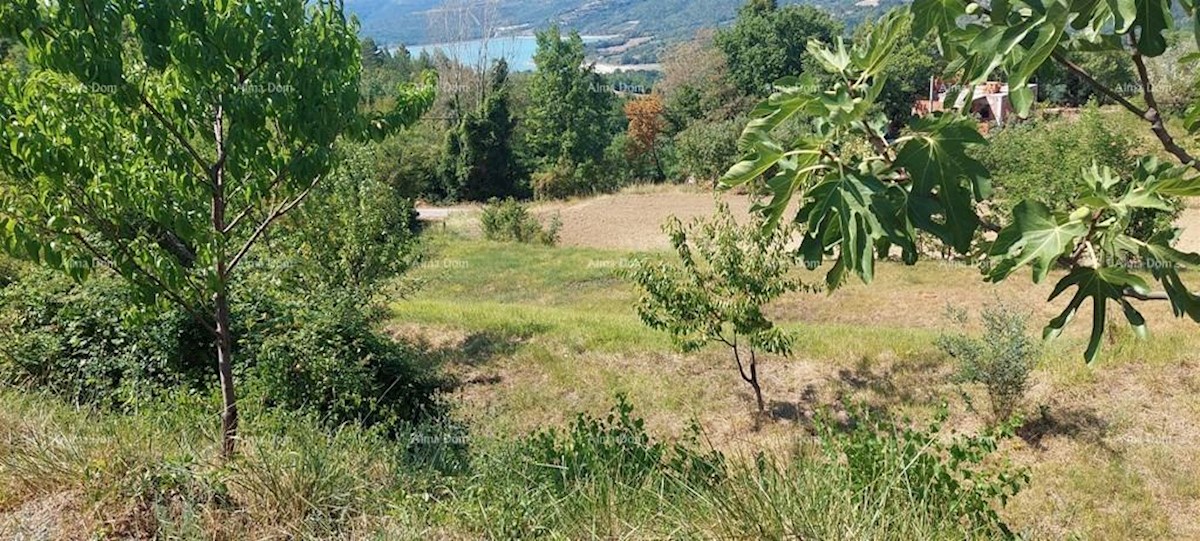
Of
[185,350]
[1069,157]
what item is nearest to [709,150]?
[1069,157]

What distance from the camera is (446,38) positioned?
6272cm

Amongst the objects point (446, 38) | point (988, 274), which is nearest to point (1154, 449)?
point (988, 274)

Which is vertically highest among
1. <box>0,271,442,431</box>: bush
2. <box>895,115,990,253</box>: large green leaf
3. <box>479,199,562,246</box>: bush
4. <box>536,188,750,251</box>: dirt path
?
<box>895,115,990,253</box>: large green leaf

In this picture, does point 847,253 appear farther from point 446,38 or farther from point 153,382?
point 446,38

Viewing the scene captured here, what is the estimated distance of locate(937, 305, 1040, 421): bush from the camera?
7715mm

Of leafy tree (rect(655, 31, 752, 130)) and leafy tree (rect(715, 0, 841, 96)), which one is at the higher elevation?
leafy tree (rect(715, 0, 841, 96))

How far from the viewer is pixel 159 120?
3.90 meters

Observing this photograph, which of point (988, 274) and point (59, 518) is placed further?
point (59, 518)

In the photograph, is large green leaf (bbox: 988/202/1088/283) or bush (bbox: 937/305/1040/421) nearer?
large green leaf (bbox: 988/202/1088/283)

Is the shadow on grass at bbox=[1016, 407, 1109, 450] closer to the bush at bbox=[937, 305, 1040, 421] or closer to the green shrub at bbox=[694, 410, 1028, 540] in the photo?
the bush at bbox=[937, 305, 1040, 421]

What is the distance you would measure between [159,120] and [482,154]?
134ft

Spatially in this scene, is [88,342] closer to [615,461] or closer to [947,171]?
[615,461]

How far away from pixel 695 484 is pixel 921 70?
48055 millimetres

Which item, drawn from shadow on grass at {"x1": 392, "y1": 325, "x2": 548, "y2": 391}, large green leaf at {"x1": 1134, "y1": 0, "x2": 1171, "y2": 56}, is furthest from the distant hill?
large green leaf at {"x1": 1134, "y1": 0, "x2": 1171, "y2": 56}
